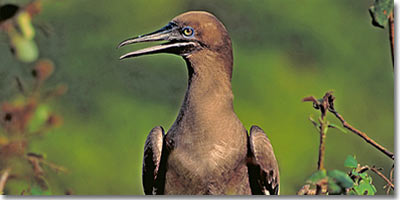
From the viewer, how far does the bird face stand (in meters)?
→ 2.17

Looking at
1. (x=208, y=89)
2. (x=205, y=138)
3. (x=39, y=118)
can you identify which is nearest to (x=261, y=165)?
(x=205, y=138)

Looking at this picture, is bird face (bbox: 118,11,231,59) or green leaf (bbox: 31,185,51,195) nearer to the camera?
green leaf (bbox: 31,185,51,195)

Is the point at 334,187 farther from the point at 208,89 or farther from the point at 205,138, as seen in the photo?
the point at 208,89

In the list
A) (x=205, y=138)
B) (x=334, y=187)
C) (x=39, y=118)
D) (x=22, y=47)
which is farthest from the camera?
(x=205, y=138)

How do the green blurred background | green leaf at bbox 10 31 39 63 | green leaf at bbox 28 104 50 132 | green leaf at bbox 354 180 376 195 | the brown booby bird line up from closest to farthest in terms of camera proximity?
green leaf at bbox 10 31 39 63
green leaf at bbox 28 104 50 132
green leaf at bbox 354 180 376 195
the brown booby bird
the green blurred background

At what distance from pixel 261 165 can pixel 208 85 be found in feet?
1.15

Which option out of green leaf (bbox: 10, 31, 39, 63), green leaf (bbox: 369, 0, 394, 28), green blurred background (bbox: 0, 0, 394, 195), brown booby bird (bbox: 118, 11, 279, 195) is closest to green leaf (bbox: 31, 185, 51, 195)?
green leaf (bbox: 10, 31, 39, 63)

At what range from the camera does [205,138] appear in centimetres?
210

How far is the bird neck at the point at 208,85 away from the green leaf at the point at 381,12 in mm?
841

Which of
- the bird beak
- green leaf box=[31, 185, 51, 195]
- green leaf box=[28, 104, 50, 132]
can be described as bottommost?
green leaf box=[31, 185, 51, 195]

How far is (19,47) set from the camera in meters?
0.83

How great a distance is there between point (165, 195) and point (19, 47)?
1427 mm

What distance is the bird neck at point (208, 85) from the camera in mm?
2164

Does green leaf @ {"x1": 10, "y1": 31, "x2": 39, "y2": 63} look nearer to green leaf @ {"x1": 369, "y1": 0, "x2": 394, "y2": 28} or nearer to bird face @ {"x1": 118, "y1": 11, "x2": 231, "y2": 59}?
green leaf @ {"x1": 369, "y1": 0, "x2": 394, "y2": 28}
